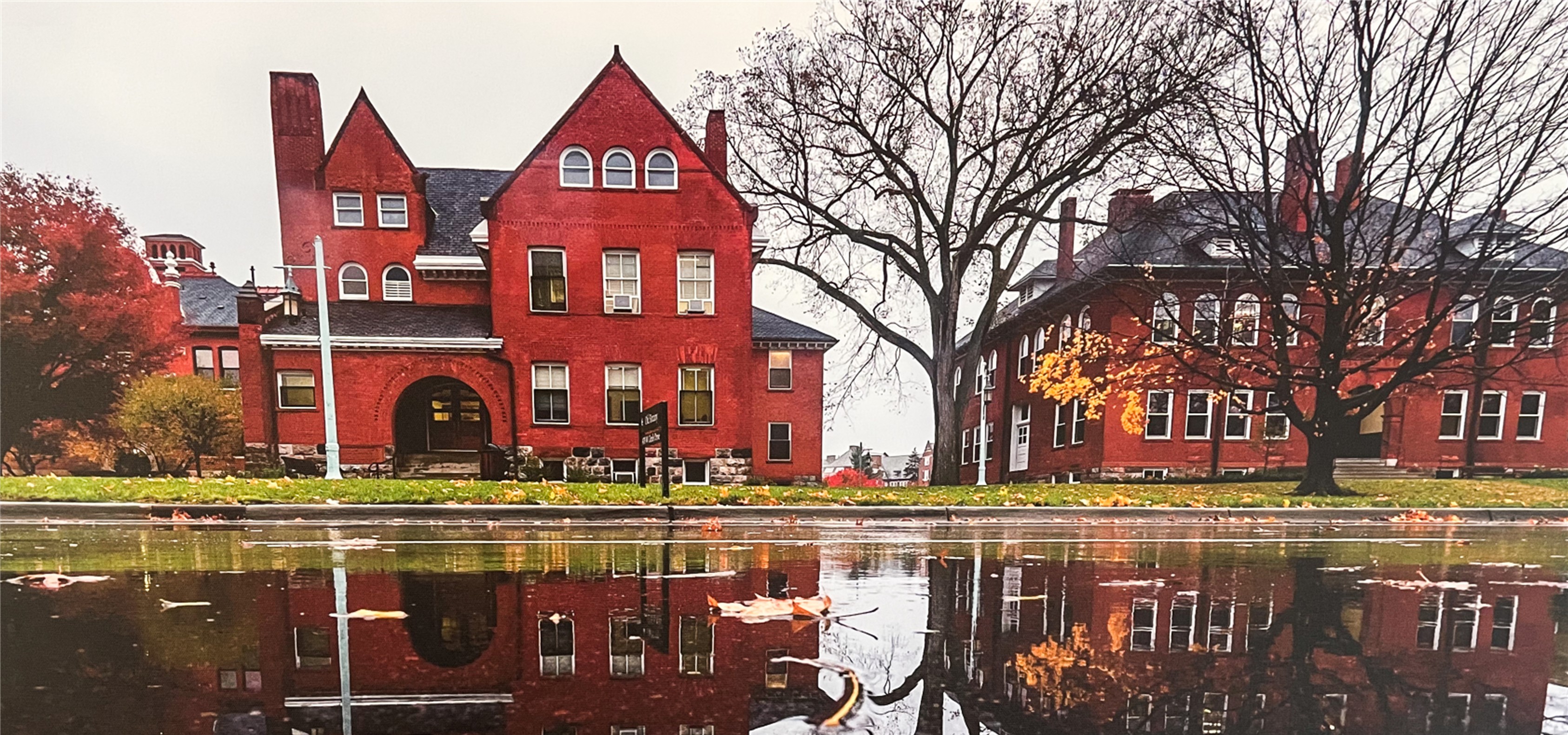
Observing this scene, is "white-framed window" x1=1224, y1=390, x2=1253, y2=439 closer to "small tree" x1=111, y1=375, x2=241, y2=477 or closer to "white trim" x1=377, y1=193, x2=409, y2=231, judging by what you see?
"white trim" x1=377, y1=193, x2=409, y2=231

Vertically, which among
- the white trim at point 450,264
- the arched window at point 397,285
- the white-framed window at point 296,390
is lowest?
the white-framed window at point 296,390

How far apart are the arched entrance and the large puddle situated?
7661 millimetres

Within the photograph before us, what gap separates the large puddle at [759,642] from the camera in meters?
1.95

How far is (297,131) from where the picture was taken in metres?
10.1

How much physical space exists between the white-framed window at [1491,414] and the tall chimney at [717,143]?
14.8m

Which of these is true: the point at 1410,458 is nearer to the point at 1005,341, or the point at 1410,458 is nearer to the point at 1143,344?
the point at 1143,344

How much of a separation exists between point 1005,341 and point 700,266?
8824 millimetres

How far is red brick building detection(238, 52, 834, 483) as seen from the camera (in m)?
11.1

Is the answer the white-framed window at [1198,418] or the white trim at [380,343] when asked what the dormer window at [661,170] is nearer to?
the white trim at [380,343]

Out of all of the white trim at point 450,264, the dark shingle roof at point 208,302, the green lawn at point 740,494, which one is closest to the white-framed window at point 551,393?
the white trim at point 450,264

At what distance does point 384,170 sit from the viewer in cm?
1182

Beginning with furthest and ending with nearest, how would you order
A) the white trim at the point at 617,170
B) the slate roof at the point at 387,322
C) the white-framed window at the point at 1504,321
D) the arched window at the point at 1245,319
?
the white trim at the point at 617,170 < the slate roof at the point at 387,322 < the arched window at the point at 1245,319 < the white-framed window at the point at 1504,321

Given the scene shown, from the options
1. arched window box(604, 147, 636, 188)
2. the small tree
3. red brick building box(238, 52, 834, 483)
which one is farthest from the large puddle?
arched window box(604, 147, 636, 188)

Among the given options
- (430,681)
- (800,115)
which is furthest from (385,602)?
(800,115)
